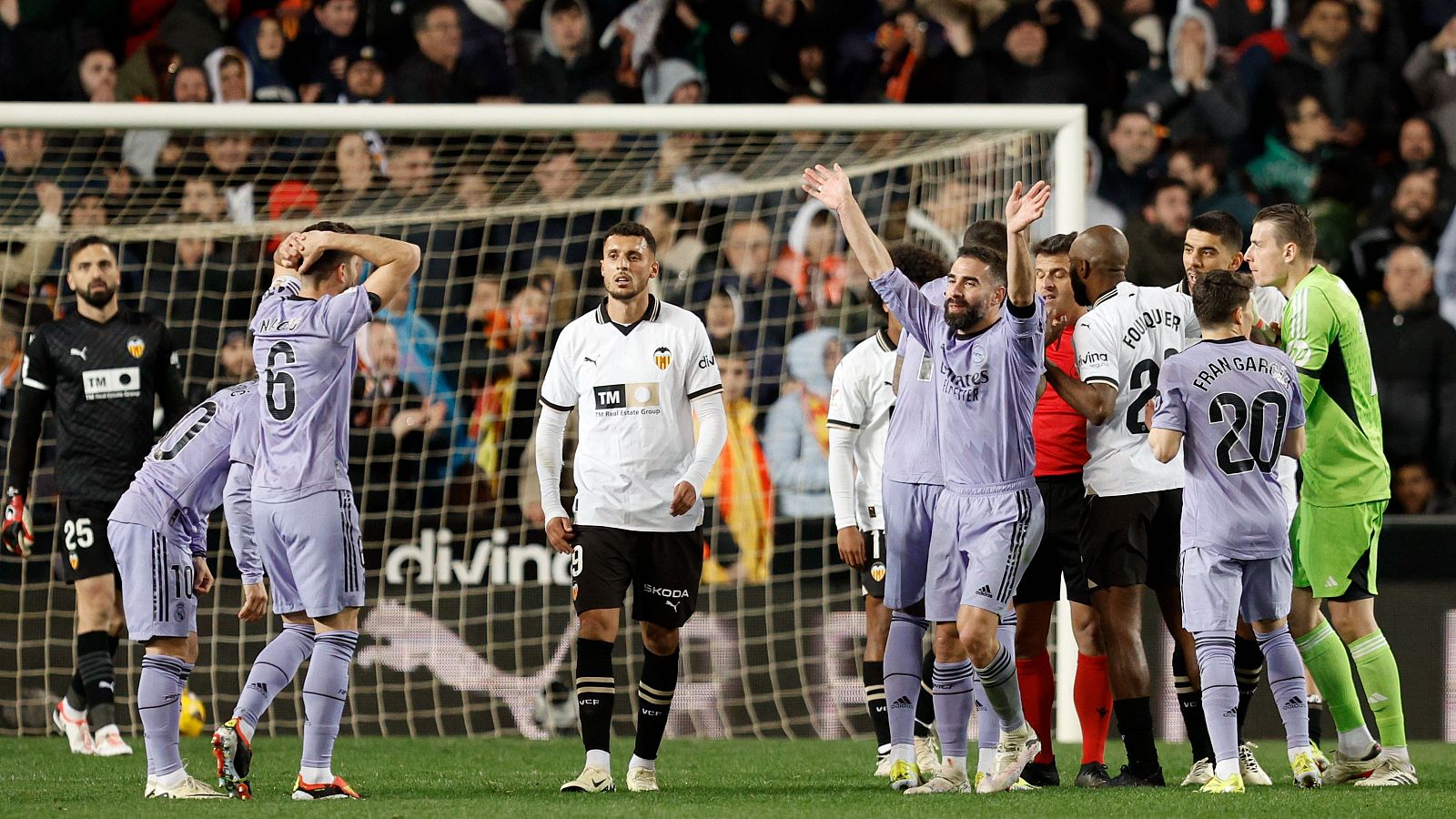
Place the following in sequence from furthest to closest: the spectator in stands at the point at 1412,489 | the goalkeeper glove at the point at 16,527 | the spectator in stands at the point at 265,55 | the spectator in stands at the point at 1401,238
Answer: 1. the spectator in stands at the point at 265,55
2. the spectator in stands at the point at 1401,238
3. the spectator in stands at the point at 1412,489
4. the goalkeeper glove at the point at 16,527

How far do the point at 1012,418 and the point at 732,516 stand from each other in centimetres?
414

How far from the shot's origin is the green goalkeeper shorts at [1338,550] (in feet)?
20.7

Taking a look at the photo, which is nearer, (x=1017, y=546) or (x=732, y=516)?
(x=1017, y=546)

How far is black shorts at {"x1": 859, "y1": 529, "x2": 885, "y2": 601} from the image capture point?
7.03m

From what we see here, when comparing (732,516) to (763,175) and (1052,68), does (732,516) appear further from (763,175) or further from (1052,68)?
(1052,68)

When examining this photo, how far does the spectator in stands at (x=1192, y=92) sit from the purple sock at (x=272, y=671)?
8102 millimetres

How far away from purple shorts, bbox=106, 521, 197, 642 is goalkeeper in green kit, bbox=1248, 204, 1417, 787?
3.95 meters

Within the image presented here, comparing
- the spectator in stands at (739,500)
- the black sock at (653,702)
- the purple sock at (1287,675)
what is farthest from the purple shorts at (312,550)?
the spectator in stands at (739,500)

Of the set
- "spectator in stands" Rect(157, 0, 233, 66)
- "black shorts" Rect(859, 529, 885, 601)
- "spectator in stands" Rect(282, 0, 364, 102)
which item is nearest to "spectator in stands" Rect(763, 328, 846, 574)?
"black shorts" Rect(859, 529, 885, 601)

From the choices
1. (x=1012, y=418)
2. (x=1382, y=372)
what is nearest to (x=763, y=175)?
(x=1382, y=372)

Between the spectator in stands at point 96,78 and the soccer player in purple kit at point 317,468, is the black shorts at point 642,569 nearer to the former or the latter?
the soccer player in purple kit at point 317,468

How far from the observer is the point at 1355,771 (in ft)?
20.7

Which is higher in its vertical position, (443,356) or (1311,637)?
(443,356)

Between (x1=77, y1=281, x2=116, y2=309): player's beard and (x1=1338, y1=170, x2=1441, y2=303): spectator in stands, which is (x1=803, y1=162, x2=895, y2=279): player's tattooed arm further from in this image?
(x1=1338, y1=170, x2=1441, y2=303): spectator in stands
